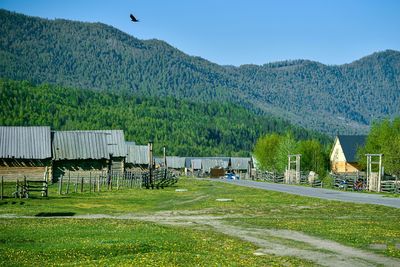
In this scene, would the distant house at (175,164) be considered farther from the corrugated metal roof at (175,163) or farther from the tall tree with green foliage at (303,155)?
the tall tree with green foliage at (303,155)

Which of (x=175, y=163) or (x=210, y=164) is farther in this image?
(x=175, y=163)

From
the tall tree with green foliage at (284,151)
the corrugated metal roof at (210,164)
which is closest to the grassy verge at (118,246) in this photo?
the tall tree with green foliage at (284,151)

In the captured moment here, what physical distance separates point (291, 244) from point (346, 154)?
90813 millimetres

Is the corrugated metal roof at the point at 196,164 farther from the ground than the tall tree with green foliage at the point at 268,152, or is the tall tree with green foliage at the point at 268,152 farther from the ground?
the tall tree with green foliage at the point at 268,152

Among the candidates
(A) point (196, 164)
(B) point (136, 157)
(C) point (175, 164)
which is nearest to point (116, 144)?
(B) point (136, 157)

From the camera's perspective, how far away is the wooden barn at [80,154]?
83.7 m

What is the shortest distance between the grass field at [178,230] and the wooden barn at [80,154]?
125ft

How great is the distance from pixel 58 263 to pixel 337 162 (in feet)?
330

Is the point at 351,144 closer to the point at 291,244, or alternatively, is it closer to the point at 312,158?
the point at 312,158

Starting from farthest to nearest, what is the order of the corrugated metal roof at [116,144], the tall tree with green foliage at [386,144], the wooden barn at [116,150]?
the corrugated metal roof at [116,144] < the wooden barn at [116,150] < the tall tree with green foliage at [386,144]

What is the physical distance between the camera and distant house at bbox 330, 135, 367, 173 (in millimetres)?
109812

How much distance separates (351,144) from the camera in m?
114

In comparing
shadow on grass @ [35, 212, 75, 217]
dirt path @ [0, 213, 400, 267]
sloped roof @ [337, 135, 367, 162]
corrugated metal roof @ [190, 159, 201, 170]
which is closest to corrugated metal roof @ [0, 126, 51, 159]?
shadow on grass @ [35, 212, 75, 217]

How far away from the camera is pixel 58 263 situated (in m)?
19.1
